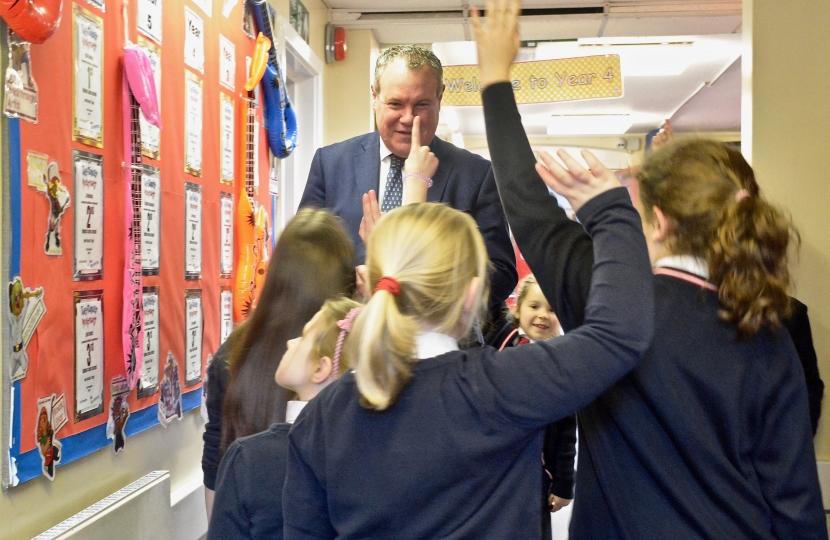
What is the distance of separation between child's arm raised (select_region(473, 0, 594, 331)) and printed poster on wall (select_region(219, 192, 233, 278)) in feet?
7.26

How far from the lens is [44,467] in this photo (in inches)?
77.3

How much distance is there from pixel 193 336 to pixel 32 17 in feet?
4.93

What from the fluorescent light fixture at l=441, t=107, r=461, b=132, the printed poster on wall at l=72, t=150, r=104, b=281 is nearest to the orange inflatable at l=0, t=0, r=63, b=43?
the printed poster on wall at l=72, t=150, r=104, b=281

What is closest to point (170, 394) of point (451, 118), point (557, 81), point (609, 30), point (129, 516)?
point (129, 516)

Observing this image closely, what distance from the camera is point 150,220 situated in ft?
8.33

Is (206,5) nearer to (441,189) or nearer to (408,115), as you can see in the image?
(408,115)

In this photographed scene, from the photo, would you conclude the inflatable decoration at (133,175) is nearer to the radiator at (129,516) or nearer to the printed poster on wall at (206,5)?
the radiator at (129,516)

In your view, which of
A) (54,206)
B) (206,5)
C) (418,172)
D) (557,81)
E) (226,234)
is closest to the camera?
(418,172)

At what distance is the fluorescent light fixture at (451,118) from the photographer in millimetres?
8623

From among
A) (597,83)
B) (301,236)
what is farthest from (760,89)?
(301,236)

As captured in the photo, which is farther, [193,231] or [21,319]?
[193,231]

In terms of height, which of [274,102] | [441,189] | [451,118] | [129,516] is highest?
[451,118]

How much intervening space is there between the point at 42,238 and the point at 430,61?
105cm

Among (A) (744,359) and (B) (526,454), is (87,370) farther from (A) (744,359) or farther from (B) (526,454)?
(A) (744,359)
